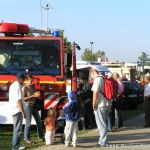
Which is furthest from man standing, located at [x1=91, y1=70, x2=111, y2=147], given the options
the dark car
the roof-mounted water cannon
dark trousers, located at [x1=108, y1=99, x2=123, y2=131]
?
the dark car

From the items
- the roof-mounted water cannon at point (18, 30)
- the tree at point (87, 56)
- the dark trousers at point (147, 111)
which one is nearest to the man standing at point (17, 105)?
the roof-mounted water cannon at point (18, 30)

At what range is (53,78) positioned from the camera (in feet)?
44.6

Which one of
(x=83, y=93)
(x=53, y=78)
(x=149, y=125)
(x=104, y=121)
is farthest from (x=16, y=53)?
(x=149, y=125)

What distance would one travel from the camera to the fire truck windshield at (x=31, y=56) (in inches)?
538

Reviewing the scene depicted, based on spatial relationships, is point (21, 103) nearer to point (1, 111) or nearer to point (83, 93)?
point (1, 111)

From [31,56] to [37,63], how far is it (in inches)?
11.0

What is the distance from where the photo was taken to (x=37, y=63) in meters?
13.7

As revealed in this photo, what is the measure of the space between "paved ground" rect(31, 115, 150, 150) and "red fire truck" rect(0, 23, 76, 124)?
1.51m

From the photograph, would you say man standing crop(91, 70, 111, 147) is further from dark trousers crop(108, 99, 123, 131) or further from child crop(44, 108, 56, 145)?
dark trousers crop(108, 99, 123, 131)

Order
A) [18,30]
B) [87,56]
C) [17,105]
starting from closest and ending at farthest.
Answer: [17,105] → [18,30] → [87,56]

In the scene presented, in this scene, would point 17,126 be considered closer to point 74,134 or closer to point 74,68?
point 74,134

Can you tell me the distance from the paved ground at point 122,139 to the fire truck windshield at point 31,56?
2148 millimetres

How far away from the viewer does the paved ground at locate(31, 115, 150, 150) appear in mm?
11328

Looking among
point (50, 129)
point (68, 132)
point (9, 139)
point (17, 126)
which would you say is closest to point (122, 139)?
point (68, 132)
